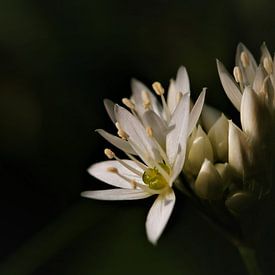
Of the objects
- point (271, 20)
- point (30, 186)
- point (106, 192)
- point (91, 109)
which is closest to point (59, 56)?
point (91, 109)

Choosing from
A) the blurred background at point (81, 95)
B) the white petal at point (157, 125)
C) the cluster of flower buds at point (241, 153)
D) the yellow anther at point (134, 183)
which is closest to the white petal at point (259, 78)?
the cluster of flower buds at point (241, 153)

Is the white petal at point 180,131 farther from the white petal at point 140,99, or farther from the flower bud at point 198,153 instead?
the white petal at point 140,99

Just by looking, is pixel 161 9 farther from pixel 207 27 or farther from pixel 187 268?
pixel 187 268

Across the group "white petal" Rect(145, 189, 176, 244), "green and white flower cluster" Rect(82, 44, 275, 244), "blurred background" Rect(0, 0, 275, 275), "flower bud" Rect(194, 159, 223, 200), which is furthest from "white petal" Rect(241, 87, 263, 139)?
"blurred background" Rect(0, 0, 275, 275)

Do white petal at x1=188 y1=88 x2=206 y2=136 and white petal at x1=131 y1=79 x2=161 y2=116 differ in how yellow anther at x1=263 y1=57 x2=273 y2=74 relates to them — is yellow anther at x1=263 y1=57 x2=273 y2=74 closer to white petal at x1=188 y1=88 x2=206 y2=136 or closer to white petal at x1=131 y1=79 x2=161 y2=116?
white petal at x1=188 y1=88 x2=206 y2=136

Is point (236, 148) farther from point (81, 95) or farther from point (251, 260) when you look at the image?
point (81, 95)
